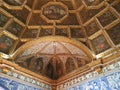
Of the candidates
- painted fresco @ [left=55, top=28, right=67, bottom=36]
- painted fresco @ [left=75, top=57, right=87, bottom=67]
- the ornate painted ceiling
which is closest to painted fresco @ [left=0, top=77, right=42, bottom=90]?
the ornate painted ceiling

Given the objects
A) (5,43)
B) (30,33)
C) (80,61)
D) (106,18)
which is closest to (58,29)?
(30,33)

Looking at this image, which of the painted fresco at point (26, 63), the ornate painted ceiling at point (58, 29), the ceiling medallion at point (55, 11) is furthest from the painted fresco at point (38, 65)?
the ceiling medallion at point (55, 11)

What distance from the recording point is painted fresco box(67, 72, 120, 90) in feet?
24.4

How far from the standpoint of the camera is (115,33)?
8.69m

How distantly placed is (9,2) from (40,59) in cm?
402

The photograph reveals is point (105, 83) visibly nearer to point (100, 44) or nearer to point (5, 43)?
point (100, 44)

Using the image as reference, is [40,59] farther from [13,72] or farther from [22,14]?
[22,14]

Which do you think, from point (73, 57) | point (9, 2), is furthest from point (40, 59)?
point (9, 2)

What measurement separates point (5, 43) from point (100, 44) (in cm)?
540

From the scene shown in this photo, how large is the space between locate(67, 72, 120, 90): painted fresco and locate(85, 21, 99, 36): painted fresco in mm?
2803

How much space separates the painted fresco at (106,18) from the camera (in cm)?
883

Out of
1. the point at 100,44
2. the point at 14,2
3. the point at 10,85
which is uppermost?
the point at 14,2

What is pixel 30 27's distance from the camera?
974 centimetres

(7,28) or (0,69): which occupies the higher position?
(7,28)
